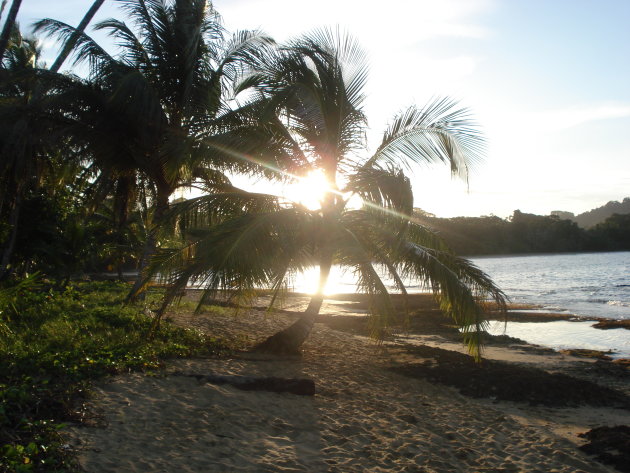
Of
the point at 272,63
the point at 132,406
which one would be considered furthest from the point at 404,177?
the point at 132,406

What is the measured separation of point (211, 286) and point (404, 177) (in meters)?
3.34

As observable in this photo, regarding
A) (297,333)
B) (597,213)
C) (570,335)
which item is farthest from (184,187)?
(597,213)

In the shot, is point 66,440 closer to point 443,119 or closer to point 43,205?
point 443,119

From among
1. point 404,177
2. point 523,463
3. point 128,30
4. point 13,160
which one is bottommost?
point 523,463

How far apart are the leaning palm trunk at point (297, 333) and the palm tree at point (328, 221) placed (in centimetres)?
2

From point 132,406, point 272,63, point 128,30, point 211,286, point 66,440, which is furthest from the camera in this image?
point 128,30

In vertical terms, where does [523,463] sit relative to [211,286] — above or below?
below

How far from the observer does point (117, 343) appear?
312 inches

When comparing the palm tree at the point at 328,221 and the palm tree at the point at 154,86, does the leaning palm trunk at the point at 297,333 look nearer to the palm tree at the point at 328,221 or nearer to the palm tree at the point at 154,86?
the palm tree at the point at 328,221

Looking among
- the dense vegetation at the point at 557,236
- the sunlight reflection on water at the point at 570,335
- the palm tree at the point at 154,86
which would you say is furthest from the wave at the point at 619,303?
the dense vegetation at the point at 557,236

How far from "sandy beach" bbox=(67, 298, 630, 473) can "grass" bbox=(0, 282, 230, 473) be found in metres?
0.26

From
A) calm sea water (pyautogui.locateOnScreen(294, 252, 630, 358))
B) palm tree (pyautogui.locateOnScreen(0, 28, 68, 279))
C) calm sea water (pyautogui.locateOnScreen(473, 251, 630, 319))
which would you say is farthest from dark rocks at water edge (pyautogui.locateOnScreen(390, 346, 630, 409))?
calm sea water (pyautogui.locateOnScreen(473, 251, 630, 319))

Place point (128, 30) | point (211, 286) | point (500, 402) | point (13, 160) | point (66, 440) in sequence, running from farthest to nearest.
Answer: point (128, 30) → point (13, 160) → point (500, 402) → point (211, 286) → point (66, 440)

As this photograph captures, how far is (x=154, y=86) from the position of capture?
1286cm
